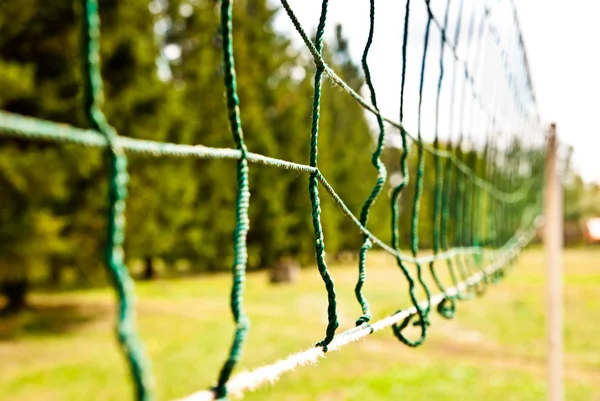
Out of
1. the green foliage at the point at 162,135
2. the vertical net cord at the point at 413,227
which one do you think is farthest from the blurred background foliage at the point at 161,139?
the vertical net cord at the point at 413,227

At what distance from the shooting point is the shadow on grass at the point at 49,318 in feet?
22.3

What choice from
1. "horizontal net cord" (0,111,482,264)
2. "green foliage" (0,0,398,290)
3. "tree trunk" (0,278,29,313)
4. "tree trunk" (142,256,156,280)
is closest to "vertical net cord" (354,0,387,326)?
"horizontal net cord" (0,111,482,264)

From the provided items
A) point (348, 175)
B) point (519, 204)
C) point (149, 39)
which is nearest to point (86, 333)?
point (149, 39)

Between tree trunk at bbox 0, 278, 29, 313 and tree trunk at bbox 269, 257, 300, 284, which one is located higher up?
tree trunk at bbox 0, 278, 29, 313

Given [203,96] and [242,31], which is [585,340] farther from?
[242,31]

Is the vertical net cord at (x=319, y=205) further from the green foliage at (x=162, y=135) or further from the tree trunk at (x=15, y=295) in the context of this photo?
the tree trunk at (x=15, y=295)

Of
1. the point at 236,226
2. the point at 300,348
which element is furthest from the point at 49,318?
the point at 236,226

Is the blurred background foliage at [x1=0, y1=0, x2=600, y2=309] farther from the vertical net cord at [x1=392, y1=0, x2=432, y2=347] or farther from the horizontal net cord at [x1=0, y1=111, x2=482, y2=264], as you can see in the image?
the horizontal net cord at [x1=0, y1=111, x2=482, y2=264]

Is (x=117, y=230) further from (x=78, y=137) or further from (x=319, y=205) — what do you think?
(x=319, y=205)

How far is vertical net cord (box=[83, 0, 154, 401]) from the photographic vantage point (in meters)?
0.34

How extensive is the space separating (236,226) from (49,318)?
8.17 m

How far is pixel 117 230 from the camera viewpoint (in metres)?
0.37

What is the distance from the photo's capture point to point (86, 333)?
7.07 metres

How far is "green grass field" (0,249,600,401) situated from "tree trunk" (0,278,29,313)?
22cm
